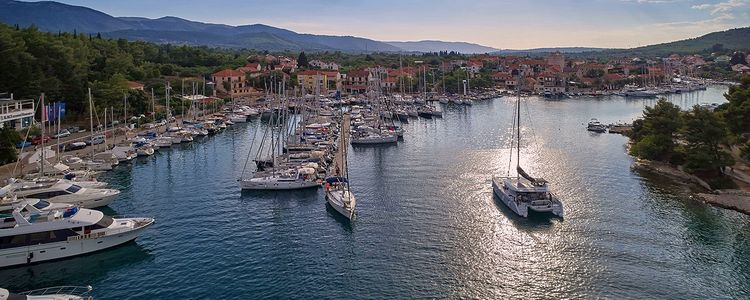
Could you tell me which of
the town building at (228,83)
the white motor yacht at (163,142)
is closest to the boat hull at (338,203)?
the white motor yacht at (163,142)

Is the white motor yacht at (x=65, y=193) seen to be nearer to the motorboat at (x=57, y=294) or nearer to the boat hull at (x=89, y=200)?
the boat hull at (x=89, y=200)

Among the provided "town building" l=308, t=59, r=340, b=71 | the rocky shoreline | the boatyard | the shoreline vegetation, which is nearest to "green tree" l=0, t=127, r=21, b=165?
the boatyard

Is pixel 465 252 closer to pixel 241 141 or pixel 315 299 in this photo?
pixel 315 299

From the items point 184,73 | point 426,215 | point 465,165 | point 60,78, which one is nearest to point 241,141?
point 60,78

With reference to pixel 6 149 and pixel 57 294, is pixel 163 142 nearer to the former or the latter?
pixel 6 149

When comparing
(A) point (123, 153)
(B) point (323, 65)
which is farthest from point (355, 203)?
(B) point (323, 65)

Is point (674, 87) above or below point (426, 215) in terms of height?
above

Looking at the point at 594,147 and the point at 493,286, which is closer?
the point at 493,286
